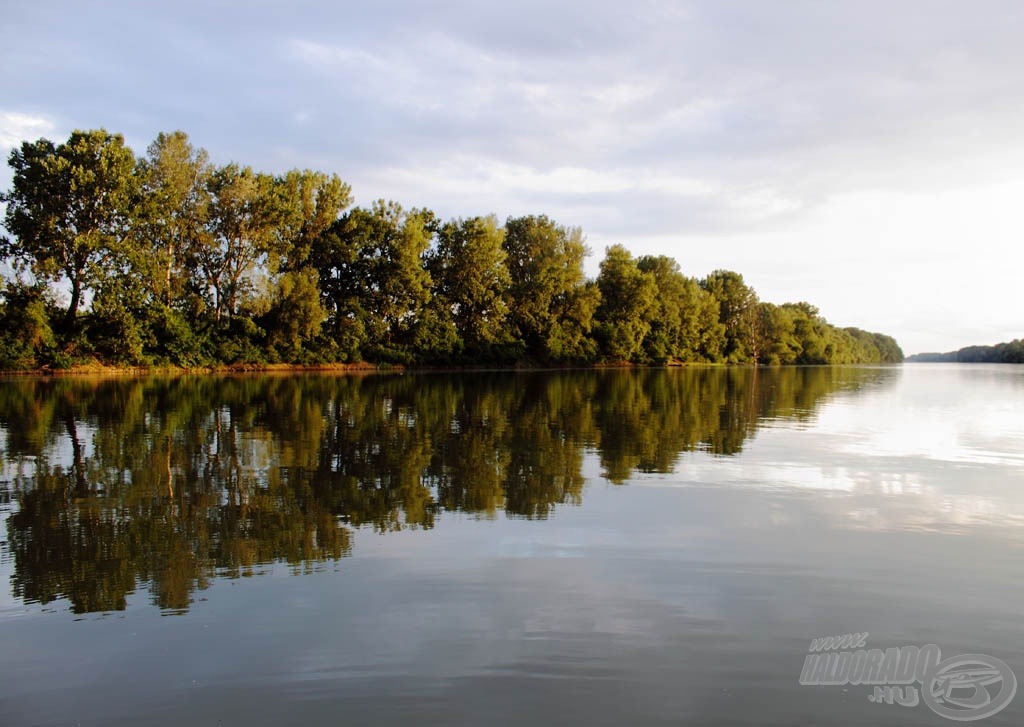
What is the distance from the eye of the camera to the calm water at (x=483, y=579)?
4500 mm

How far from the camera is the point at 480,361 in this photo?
240ft

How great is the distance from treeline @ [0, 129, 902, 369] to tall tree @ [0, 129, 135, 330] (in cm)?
10

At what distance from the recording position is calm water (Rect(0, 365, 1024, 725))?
4.50 m

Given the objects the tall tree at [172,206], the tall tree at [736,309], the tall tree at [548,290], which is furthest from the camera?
the tall tree at [736,309]

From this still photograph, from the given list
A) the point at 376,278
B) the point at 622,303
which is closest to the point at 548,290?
the point at 622,303

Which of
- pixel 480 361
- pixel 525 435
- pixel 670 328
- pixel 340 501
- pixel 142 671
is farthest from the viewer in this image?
pixel 670 328

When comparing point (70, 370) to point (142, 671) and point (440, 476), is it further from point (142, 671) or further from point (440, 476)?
point (142, 671)

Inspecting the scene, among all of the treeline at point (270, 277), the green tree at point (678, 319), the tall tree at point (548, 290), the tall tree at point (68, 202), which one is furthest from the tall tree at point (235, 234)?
the green tree at point (678, 319)

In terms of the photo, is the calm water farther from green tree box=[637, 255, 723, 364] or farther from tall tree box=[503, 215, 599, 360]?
green tree box=[637, 255, 723, 364]

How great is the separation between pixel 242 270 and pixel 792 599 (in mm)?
56220

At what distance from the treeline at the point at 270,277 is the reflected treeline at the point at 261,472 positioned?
80.0ft

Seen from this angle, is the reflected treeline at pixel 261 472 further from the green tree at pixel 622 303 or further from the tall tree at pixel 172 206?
the green tree at pixel 622 303

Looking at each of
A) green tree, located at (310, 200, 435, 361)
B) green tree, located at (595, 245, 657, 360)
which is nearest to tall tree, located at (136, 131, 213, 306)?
green tree, located at (310, 200, 435, 361)

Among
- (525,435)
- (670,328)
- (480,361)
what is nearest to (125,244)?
(480,361)
